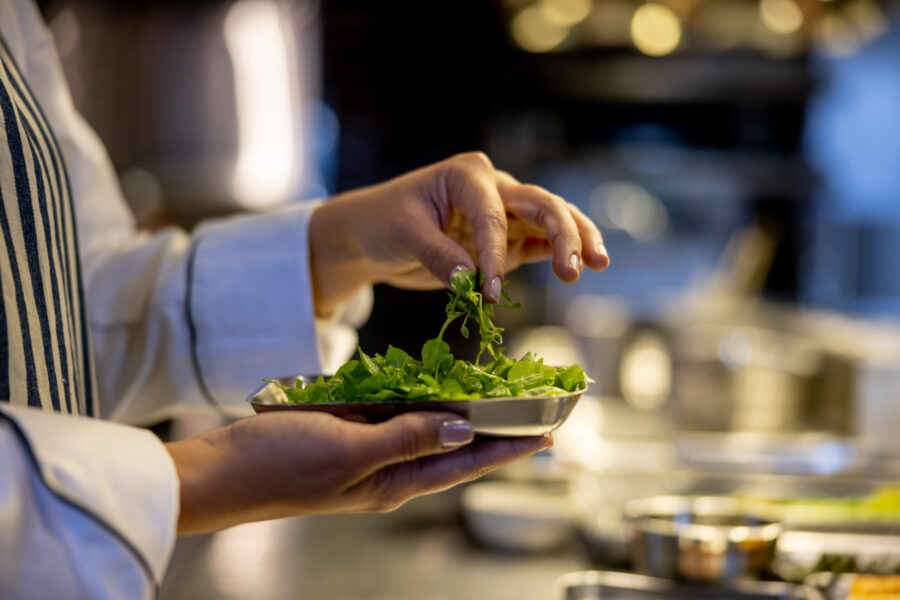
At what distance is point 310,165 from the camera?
16.9ft

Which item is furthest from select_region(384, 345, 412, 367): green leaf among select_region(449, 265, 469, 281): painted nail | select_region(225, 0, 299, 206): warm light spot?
select_region(225, 0, 299, 206): warm light spot

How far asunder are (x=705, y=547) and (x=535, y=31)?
3366mm

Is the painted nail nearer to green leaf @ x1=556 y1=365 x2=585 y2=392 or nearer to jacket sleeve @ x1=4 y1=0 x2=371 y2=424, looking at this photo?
green leaf @ x1=556 y1=365 x2=585 y2=392

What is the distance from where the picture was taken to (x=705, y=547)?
57.6 inches

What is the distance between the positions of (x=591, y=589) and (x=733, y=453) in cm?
110

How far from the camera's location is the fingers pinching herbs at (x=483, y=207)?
100 centimetres

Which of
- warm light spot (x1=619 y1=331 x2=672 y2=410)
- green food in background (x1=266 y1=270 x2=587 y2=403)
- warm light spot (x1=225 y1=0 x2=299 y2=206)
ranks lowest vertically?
warm light spot (x1=619 y1=331 x2=672 y2=410)

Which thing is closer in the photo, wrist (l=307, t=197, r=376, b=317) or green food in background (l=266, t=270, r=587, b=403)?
green food in background (l=266, t=270, r=587, b=403)

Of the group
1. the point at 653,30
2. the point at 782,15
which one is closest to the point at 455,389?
the point at 782,15

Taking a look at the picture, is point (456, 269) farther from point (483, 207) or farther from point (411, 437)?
point (411, 437)

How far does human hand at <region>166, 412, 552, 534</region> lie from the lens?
2.54 feet

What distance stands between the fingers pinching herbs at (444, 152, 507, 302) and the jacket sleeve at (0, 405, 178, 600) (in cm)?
42

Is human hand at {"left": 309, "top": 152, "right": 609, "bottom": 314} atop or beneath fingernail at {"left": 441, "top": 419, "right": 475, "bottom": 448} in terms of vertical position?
atop

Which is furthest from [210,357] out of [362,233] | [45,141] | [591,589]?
[591,589]
